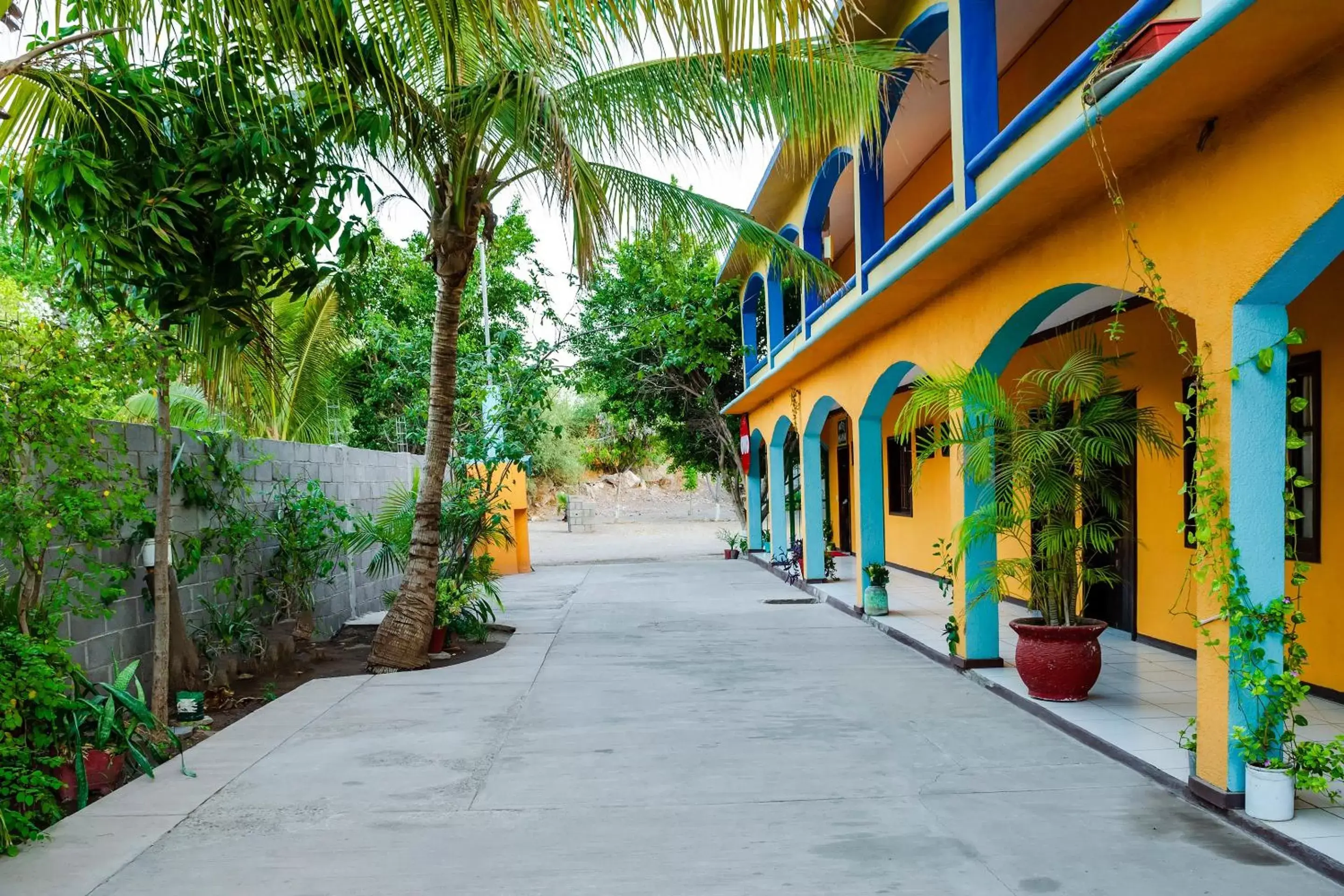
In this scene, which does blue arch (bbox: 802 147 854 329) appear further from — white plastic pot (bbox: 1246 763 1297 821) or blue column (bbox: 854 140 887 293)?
white plastic pot (bbox: 1246 763 1297 821)

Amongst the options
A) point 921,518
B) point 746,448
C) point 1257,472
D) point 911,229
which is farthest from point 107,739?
point 746,448

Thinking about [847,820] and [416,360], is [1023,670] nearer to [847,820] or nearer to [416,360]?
[847,820]

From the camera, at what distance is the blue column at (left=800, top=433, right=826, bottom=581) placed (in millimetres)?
13805

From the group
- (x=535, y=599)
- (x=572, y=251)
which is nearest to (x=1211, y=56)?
(x=572, y=251)

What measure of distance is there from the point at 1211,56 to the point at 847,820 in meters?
3.71

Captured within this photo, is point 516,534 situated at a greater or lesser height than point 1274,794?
greater

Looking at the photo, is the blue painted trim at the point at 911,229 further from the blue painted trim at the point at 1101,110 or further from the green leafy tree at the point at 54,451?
the green leafy tree at the point at 54,451

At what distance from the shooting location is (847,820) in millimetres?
4453

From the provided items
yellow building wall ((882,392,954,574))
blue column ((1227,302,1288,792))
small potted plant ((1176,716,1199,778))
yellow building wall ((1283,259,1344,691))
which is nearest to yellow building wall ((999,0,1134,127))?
yellow building wall ((1283,259,1344,691))

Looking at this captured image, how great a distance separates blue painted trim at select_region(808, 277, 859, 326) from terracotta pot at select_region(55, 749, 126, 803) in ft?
25.4

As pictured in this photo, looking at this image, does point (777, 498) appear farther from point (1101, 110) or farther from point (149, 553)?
point (1101, 110)

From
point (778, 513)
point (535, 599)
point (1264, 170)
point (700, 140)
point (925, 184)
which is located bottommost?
point (535, 599)

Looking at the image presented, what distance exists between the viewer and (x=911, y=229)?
810cm

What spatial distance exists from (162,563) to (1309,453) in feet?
25.6
